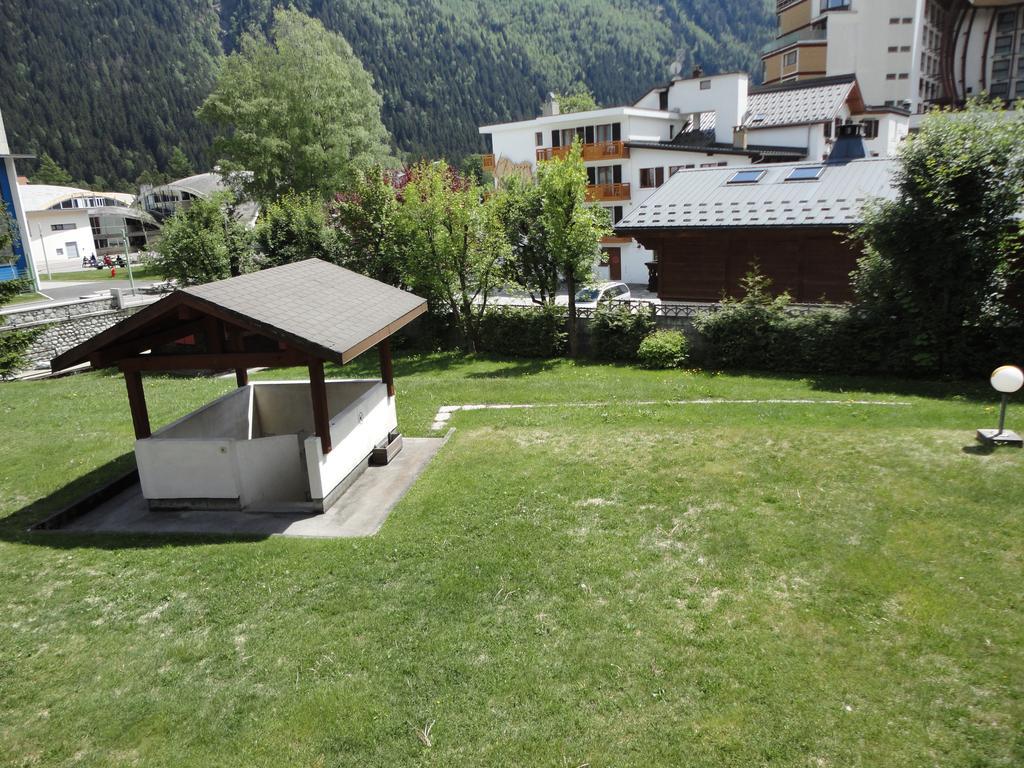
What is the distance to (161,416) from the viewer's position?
666 inches

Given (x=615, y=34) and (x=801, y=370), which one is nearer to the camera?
(x=801, y=370)

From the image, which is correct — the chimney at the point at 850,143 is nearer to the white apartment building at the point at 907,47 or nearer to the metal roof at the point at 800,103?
the metal roof at the point at 800,103

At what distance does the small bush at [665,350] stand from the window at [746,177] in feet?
26.2

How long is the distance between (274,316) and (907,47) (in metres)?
79.3

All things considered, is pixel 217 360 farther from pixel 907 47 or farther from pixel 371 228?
pixel 907 47

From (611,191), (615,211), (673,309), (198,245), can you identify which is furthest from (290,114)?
(673,309)

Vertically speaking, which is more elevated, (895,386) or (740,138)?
(740,138)

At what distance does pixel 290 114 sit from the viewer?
42.8 metres

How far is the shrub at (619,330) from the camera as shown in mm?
21047

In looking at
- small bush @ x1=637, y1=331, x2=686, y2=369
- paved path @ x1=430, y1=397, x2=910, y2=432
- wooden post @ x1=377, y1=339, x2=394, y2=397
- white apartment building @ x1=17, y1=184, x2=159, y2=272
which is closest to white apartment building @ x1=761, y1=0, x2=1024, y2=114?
small bush @ x1=637, y1=331, x2=686, y2=369

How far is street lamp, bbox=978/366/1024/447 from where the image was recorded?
10406mm

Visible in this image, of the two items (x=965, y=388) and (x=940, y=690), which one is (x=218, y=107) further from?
(x=940, y=690)

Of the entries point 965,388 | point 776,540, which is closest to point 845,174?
point 965,388

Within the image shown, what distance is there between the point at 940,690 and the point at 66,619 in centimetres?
944
